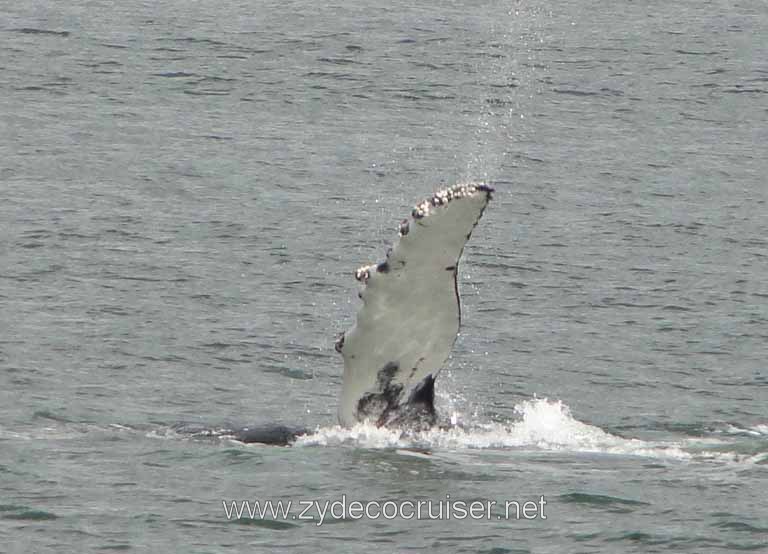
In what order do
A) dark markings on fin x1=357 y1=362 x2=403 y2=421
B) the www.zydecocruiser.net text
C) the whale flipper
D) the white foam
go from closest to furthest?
the whale flipper
the www.zydecocruiser.net text
dark markings on fin x1=357 y1=362 x2=403 y2=421
the white foam

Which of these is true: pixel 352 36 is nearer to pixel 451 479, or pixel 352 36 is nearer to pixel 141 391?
pixel 141 391

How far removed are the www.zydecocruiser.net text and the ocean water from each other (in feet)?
0.19

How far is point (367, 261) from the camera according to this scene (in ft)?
70.2

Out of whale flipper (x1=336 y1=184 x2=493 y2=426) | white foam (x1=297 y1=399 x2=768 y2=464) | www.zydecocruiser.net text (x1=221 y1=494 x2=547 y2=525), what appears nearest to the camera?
whale flipper (x1=336 y1=184 x2=493 y2=426)

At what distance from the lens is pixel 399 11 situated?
4047 cm

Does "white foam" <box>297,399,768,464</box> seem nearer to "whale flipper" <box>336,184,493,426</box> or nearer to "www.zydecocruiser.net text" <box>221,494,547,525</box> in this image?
"whale flipper" <box>336,184,493,426</box>

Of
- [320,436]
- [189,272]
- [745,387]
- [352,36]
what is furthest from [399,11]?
[320,436]

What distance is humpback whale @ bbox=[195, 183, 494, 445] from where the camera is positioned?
36.1ft

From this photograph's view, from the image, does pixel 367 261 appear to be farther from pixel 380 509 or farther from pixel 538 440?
pixel 380 509

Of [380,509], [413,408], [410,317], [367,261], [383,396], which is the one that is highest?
[410,317]

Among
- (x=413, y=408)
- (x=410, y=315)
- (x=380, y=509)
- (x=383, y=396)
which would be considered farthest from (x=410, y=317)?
(x=380, y=509)

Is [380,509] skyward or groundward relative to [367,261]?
skyward

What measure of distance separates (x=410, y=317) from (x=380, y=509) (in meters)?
1.13

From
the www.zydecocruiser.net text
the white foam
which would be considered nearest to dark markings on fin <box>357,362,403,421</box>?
the white foam
